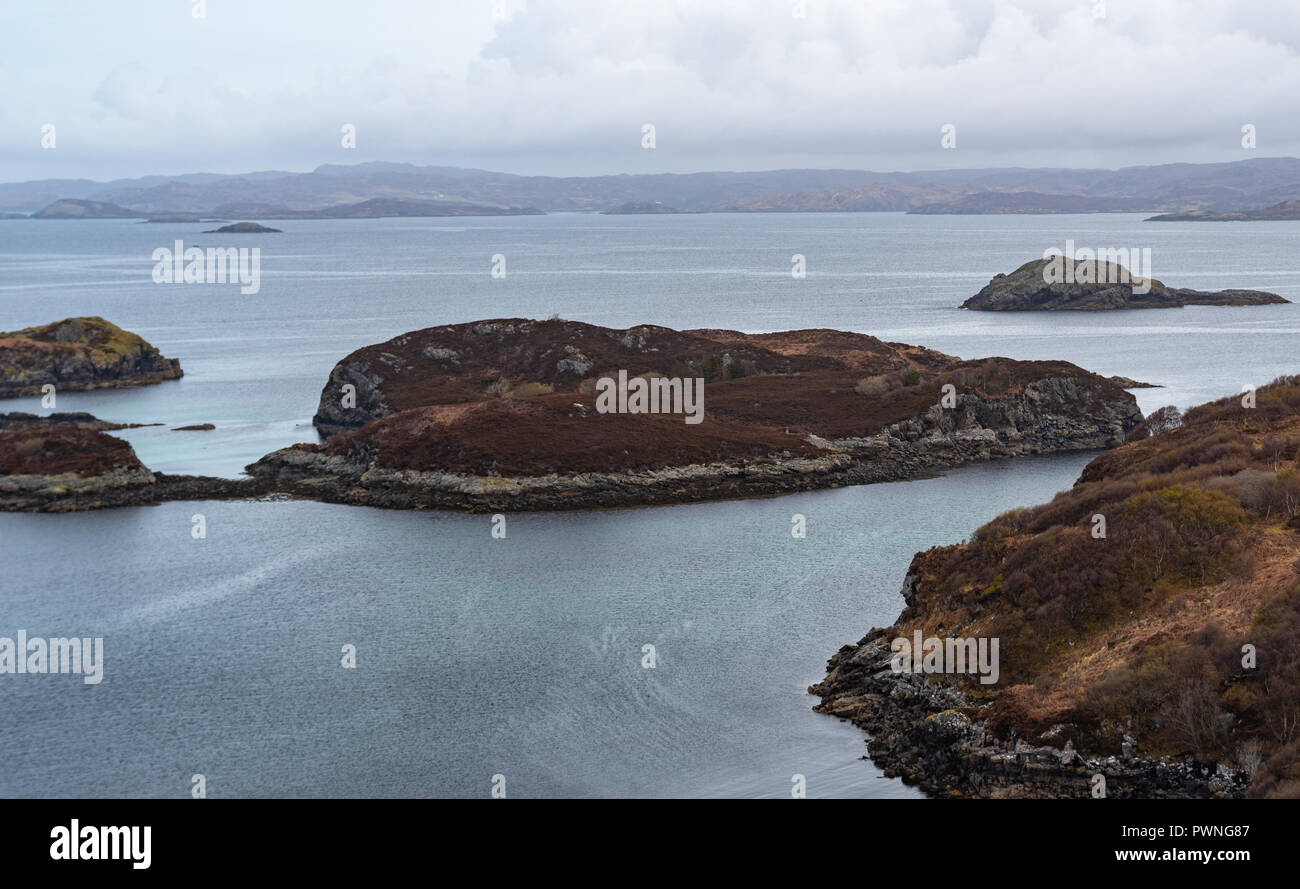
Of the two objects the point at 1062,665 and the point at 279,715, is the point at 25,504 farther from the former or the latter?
the point at 1062,665

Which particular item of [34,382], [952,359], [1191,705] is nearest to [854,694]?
[1191,705]

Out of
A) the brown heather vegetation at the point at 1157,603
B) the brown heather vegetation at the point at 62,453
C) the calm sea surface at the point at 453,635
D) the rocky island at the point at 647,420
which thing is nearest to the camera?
the brown heather vegetation at the point at 1157,603

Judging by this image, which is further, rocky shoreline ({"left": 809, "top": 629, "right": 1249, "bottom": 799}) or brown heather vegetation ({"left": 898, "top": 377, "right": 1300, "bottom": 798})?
brown heather vegetation ({"left": 898, "top": 377, "right": 1300, "bottom": 798})

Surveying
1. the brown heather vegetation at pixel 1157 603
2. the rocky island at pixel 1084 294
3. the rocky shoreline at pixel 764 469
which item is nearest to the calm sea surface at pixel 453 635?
the rocky shoreline at pixel 764 469

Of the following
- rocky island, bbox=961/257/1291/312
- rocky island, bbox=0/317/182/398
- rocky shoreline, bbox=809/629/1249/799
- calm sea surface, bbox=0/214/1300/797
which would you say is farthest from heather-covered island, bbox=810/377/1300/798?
rocky island, bbox=961/257/1291/312

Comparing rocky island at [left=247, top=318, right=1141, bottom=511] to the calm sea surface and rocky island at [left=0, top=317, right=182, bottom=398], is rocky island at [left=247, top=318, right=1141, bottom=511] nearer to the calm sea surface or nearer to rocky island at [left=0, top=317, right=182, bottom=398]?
the calm sea surface

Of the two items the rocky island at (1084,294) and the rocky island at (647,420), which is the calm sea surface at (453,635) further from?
the rocky island at (1084,294)
